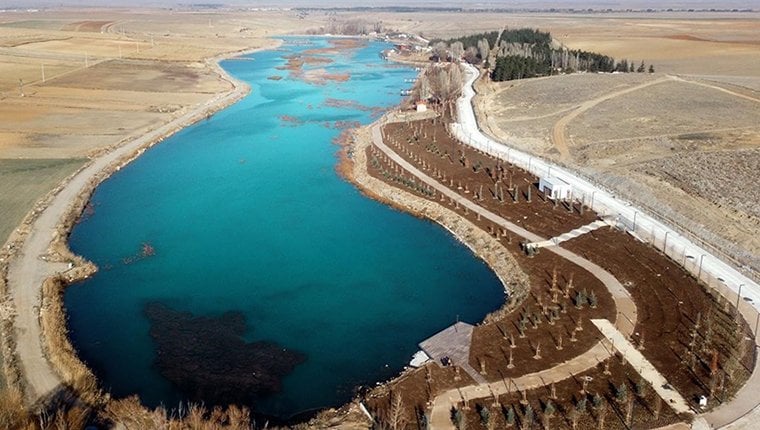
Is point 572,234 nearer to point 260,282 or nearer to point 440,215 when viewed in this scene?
point 440,215

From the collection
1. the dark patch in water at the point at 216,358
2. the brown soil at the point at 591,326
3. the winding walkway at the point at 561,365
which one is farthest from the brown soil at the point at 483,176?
the dark patch in water at the point at 216,358

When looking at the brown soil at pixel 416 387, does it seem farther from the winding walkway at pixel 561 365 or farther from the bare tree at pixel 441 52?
the bare tree at pixel 441 52

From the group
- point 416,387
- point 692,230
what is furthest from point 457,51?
point 416,387

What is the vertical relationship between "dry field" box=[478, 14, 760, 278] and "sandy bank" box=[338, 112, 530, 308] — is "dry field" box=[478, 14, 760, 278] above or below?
above

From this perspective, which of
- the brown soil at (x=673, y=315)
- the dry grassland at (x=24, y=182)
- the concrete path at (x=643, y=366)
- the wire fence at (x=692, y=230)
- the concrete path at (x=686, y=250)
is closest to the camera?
the concrete path at (x=686, y=250)

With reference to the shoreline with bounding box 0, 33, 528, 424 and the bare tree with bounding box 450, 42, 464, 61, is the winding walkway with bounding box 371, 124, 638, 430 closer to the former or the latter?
the shoreline with bounding box 0, 33, 528, 424

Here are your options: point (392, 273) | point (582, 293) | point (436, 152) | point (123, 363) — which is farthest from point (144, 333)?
point (436, 152)

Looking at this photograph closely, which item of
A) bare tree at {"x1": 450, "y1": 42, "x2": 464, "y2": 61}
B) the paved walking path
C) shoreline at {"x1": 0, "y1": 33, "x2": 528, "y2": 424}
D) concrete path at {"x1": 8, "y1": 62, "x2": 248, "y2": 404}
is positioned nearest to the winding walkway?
the paved walking path
